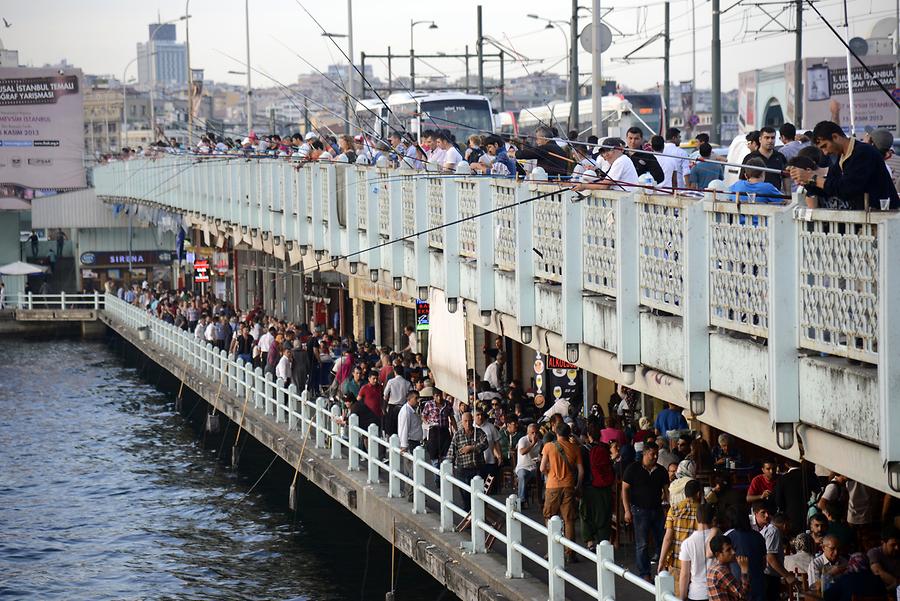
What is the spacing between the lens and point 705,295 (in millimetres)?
11352

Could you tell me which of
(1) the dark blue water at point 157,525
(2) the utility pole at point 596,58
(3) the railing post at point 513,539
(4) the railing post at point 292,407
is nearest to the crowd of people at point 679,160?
(2) the utility pole at point 596,58

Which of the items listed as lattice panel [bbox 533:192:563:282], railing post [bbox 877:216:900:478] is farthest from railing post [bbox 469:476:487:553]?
railing post [bbox 877:216:900:478]

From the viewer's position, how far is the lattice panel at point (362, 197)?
22.9m

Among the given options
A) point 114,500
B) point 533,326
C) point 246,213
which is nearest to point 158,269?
point 246,213

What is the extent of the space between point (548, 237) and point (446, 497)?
Answer: 11.8 feet

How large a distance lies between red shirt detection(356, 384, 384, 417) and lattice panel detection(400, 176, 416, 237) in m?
3.11

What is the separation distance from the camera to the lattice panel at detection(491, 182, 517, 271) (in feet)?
53.1

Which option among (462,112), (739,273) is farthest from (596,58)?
(462,112)

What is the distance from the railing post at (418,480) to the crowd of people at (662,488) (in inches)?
16.2

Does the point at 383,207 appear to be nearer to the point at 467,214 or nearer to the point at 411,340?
the point at 467,214

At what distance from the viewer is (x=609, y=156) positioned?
13.8 meters

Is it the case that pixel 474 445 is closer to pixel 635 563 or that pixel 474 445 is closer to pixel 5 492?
pixel 635 563

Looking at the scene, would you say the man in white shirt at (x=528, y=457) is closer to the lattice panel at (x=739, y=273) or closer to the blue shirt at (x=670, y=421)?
the blue shirt at (x=670, y=421)

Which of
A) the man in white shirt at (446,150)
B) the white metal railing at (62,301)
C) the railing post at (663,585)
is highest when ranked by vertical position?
the man in white shirt at (446,150)
